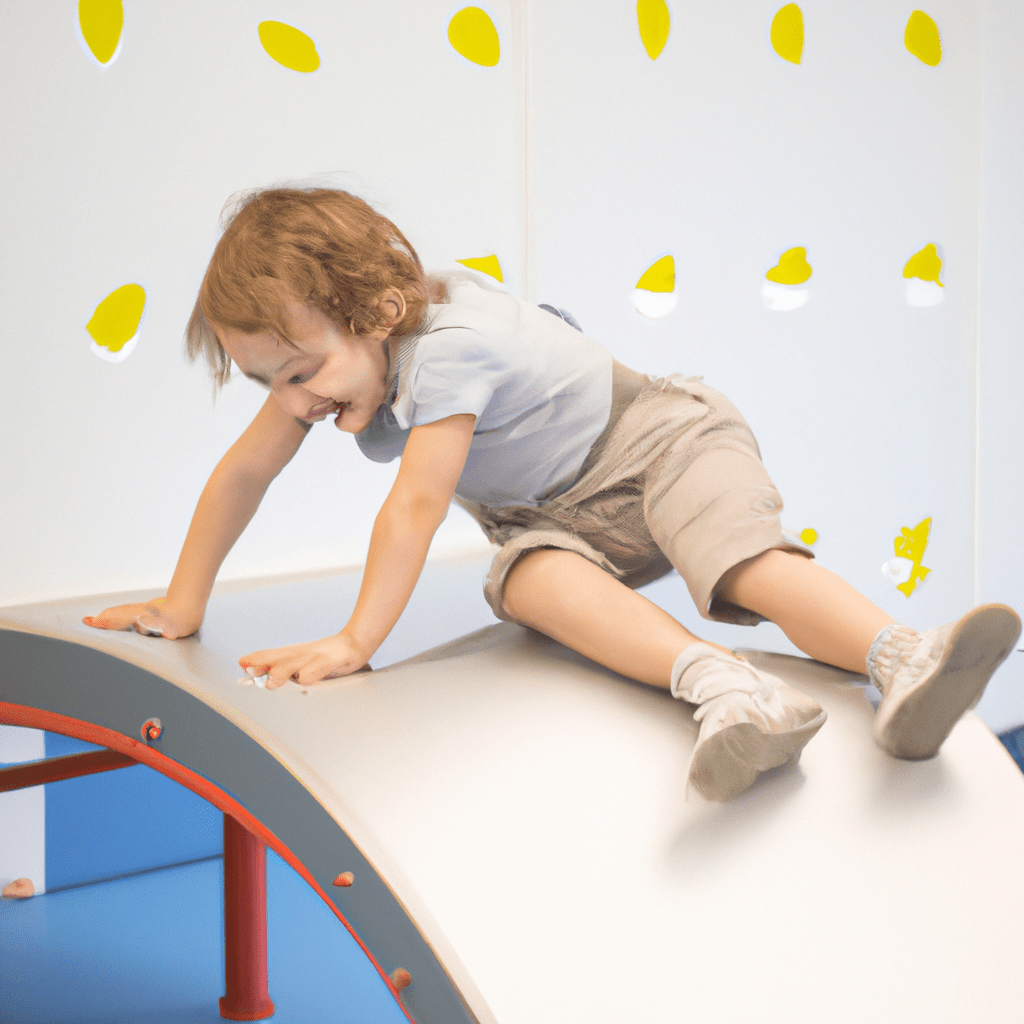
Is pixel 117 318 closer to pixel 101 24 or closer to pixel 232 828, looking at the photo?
pixel 101 24

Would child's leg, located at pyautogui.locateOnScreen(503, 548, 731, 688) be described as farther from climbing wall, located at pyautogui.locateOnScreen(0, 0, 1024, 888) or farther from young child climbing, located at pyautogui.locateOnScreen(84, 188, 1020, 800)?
climbing wall, located at pyautogui.locateOnScreen(0, 0, 1024, 888)

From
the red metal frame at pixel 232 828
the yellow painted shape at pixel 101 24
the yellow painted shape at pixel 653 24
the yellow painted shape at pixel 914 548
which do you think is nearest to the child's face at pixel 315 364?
the red metal frame at pixel 232 828

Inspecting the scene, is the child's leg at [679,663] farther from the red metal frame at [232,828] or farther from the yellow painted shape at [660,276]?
the yellow painted shape at [660,276]

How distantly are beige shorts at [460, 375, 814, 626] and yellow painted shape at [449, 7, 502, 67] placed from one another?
2.81ft

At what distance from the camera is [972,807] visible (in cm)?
70

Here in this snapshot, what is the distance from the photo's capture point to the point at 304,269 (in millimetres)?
813

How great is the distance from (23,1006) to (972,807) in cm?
100

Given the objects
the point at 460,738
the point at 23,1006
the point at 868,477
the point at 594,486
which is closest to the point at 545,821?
the point at 460,738

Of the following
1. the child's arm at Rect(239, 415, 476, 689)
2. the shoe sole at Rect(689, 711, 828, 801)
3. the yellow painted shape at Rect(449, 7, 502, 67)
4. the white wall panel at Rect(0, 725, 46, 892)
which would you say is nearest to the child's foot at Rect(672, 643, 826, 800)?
the shoe sole at Rect(689, 711, 828, 801)

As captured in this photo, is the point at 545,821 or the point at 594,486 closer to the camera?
the point at 545,821

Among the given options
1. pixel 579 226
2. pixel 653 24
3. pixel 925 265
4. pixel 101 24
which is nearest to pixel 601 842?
pixel 101 24

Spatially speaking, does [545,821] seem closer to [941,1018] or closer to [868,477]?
[941,1018]

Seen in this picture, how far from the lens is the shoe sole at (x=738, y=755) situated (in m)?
0.63

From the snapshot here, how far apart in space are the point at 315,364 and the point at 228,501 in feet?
0.65
